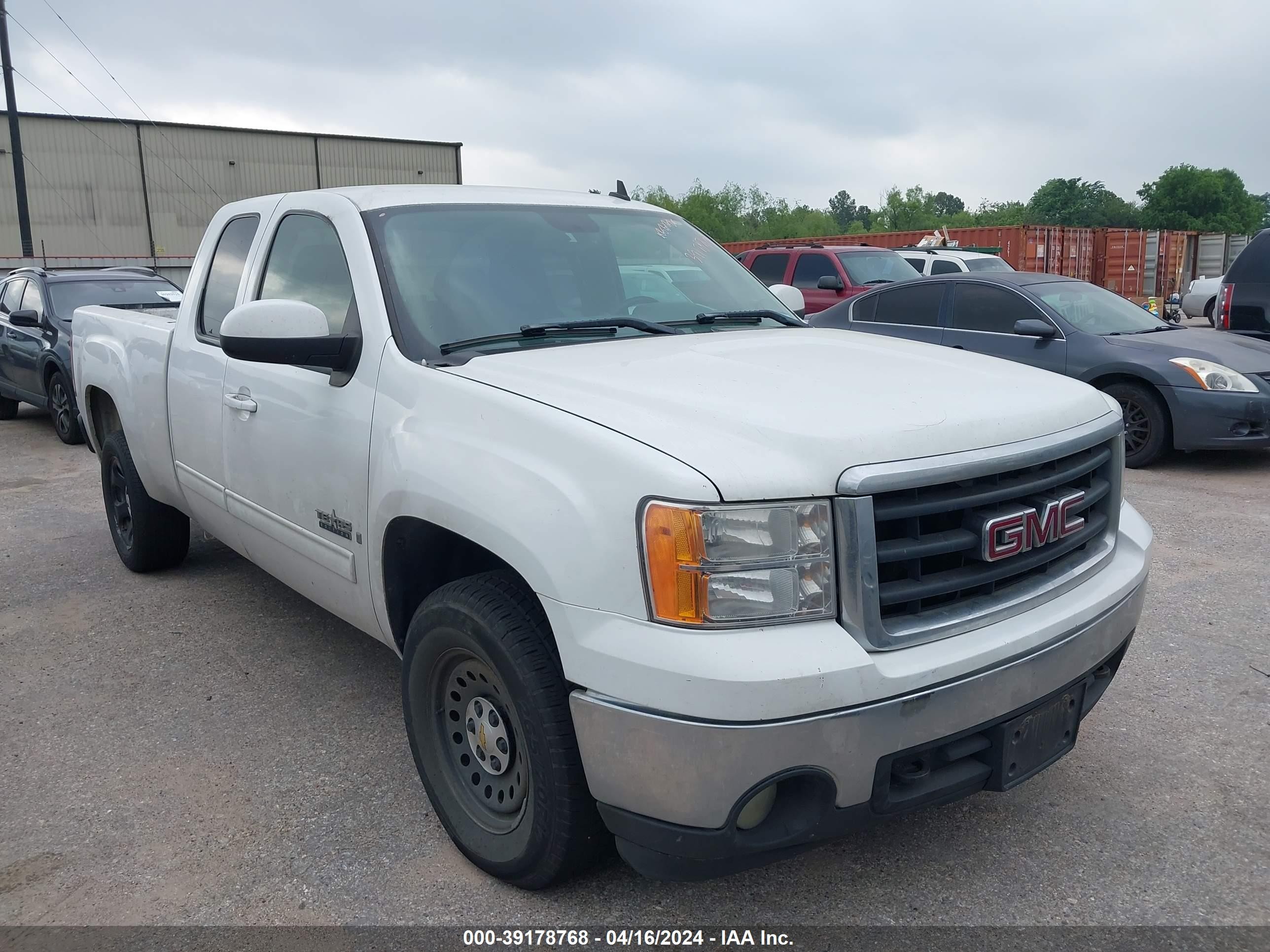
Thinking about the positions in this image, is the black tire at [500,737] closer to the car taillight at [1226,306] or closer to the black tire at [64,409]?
the black tire at [64,409]

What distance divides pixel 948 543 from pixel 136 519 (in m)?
4.36

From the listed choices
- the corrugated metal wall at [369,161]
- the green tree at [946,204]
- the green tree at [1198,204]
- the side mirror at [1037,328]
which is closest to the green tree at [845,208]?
the green tree at [946,204]

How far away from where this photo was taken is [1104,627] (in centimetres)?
267

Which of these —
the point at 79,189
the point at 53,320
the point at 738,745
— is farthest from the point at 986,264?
the point at 79,189

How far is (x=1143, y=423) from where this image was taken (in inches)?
312

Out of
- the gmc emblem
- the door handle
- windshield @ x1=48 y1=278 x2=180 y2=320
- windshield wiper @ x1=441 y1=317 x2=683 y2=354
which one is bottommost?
the gmc emblem

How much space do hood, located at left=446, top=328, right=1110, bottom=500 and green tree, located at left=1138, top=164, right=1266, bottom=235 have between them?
94.2 m

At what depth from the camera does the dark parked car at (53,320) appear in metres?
10.2

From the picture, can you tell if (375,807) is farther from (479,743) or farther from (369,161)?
(369,161)

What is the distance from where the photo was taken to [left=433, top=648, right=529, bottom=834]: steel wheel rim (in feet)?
8.56

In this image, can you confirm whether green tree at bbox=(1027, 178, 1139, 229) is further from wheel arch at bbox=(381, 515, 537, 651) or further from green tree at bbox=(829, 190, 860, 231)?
wheel arch at bbox=(381, 515, 537, 651)

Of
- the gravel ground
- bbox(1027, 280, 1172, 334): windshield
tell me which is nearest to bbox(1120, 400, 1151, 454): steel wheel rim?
bbox(1027, 280, 1172, 334): windshield

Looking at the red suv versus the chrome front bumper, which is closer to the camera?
the chrome front bumper

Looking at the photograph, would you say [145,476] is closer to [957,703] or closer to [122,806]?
[122,806]
